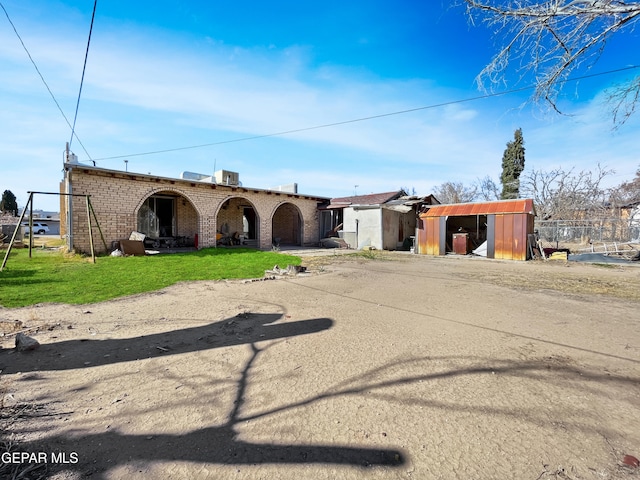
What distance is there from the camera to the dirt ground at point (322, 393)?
1.76 m

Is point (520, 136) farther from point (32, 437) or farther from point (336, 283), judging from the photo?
point (32, 437)

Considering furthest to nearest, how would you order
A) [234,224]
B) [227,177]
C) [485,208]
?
[234,224] → [227,177] → [485,208]

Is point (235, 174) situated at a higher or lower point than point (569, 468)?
higher

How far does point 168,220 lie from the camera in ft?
52.7

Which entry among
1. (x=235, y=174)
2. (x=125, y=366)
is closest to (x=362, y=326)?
(x=125, y=366)

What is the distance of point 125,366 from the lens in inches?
114

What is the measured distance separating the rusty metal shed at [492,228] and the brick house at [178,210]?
7704 millimetres

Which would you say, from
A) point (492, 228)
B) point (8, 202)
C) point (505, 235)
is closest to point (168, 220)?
point (492, 228)

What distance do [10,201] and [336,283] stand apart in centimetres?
5580

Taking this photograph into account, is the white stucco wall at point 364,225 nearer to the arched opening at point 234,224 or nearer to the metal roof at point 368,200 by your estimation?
the metal roof at point 368,200

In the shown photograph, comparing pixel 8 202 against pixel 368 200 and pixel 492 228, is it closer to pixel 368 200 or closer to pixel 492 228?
pixel 368 200

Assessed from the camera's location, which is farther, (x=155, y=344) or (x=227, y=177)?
(x=227, y=177)

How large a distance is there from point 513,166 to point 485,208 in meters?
18.7

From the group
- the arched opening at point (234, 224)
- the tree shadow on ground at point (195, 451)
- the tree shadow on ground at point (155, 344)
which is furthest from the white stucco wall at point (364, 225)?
the tree shadow on ground at point (195, 451)
